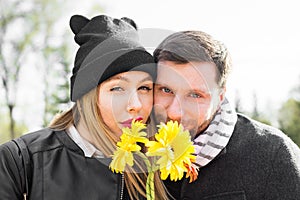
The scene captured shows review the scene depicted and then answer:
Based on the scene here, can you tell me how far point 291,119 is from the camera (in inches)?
433

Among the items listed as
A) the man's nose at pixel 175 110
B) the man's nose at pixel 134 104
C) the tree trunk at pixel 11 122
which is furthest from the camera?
the tree trunk at pixel 11 122

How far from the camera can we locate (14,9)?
12141 millimetres

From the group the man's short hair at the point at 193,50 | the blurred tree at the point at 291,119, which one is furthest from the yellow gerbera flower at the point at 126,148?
the blurred tree at the point at 291,119

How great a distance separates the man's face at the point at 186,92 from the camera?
195cm

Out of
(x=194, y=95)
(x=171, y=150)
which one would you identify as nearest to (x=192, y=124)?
(x=194, y=95)

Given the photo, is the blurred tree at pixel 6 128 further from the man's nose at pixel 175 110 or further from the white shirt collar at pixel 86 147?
the man's nose at pixel 175 110

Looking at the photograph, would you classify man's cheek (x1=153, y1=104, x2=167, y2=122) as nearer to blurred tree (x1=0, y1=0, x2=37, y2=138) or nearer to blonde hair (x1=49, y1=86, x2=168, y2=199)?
blonde hair (x1=49, y1=86, x2=168, y2=199)

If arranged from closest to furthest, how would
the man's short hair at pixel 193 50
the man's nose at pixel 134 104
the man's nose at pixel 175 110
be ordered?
the man's nose at pixel 134 104, the man's nose at pixel 175 110, the man's short hair at pixel 193 50

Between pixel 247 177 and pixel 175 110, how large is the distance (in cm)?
47

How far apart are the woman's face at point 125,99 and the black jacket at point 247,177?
0.40 metres

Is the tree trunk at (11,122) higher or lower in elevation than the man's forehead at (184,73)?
lower

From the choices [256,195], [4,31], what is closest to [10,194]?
[256,195]

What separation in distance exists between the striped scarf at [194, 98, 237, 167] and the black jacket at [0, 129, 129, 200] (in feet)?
1.13

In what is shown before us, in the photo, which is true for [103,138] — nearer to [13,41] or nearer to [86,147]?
[86,147]
